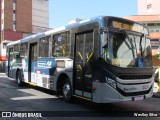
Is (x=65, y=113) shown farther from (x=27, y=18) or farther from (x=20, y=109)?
(x=27, y=18)

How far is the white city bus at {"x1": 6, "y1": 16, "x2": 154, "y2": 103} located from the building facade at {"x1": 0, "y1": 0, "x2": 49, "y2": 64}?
136 feet

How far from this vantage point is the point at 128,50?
873 centimetres

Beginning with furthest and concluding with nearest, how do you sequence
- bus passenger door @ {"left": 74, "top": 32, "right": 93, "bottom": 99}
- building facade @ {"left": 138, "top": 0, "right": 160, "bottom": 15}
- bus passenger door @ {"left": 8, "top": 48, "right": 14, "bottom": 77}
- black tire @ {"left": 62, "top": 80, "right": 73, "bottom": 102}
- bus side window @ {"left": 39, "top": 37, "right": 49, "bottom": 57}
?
building facade @ {"left": 138, "top": 0, "right": 160, "bottom": 15}, bus passenger door @ {"left": 8, "top": 48, "right": 14, "bottom": 77}, bus side window @ {"left": 39, "top": 37, "right": 49, "bottom": 57}, black tire @ {"left": 62, "top": 80, "right": 73, "bottom": 102}, bus passenger door @ {"left": 74, "top": 32, "right": 93, "bottom": 99}

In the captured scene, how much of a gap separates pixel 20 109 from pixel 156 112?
463 centimetres

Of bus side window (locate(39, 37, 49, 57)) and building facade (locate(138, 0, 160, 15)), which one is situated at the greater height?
building facade (locate(138, 0, 160, 15))

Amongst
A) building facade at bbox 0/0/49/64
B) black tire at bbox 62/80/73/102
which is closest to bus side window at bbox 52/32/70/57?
black tire at bbox 62/80/73/102

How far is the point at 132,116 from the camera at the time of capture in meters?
8.38

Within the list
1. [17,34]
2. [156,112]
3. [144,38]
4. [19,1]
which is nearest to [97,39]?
[144,38]

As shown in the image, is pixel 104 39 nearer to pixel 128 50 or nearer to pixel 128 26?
pixel 128 50

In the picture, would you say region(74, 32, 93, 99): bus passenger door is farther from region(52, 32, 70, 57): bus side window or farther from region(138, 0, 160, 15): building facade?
region(138, 0, 160, 15): building facade

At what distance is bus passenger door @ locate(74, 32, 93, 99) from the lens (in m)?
8.91

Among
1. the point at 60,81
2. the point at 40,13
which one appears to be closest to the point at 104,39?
the point at 60,81

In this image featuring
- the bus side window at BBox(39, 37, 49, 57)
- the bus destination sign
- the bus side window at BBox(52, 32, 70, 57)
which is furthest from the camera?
the bus side window at BBox(39, 37, 49, 57)

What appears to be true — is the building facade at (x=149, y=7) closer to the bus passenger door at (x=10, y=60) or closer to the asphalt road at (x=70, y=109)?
the bus passenger door at (x=10, y=60)
